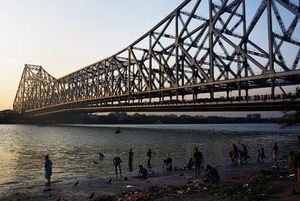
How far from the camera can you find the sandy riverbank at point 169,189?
13.2m

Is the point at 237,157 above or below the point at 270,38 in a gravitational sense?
below

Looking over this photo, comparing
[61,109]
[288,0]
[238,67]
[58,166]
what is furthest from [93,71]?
[58,166]

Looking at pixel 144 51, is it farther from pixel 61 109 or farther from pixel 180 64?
pixel 61 109

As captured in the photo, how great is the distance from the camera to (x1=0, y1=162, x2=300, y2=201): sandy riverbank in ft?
43.3

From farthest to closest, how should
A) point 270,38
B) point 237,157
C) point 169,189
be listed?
point 270,38 → point 237,157 → point 169,189

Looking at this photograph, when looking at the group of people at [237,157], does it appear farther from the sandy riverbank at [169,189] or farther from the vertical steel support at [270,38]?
the vertical steel support at [270,38]

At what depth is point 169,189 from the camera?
15430 mm

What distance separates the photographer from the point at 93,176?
23156 mm

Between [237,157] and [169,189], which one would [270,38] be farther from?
[169,189]

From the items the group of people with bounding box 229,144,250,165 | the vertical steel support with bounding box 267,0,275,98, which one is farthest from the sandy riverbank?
the vertical steel support with bounding box 267,0,275,98

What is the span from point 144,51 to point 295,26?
52.4 m

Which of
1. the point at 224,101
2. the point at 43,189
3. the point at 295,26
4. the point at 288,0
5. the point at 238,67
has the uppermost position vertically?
the point at 288,0

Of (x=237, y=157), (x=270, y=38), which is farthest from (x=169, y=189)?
(x=270, y=38)

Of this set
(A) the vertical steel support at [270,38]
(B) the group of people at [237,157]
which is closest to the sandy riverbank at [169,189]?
(B) the group of people at [237,157]
